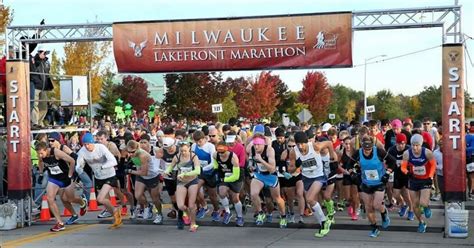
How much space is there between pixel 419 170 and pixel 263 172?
112 inches

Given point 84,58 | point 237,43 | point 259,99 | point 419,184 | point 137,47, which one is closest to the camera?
point 419,184

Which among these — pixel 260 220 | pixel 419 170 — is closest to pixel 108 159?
pixel 260 220

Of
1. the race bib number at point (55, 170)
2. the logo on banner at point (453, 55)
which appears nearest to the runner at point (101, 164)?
the race bib number at point (55, 170)

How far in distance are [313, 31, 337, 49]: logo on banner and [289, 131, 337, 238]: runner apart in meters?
2.16

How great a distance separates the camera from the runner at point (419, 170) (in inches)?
449

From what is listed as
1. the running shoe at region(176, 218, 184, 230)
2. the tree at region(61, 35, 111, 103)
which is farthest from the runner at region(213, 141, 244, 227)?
the tree at region(61, 35, 111, 103)

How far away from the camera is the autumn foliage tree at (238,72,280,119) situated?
67.2 m

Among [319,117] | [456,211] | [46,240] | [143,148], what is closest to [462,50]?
[456,211]

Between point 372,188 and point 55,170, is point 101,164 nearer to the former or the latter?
point 55,170

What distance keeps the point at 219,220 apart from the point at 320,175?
261cm

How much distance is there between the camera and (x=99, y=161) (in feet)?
42.1

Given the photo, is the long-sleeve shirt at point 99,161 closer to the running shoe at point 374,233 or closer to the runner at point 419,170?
the running shoe at point 374,233

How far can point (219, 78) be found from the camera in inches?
1815

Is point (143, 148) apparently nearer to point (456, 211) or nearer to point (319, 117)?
point (456, 211)
